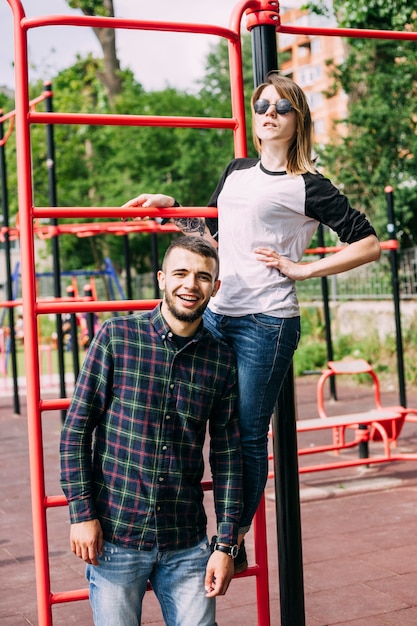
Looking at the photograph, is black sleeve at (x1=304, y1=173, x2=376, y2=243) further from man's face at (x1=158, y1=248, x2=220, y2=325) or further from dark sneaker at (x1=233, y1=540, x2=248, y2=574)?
dark sneaker at (x1=233, y1=540, x2=248, y2=574)

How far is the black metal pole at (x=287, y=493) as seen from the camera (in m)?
2.98

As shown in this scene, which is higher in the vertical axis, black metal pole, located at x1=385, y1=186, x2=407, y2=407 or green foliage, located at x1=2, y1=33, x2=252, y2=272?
green foliage, located at x1=2, y1=33, x2=252, y2=272

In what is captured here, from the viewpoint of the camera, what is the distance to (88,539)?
2.30 meters

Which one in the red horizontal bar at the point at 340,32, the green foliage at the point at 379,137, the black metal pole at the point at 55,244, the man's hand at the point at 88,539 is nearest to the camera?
the man's hand at the point at 88,539

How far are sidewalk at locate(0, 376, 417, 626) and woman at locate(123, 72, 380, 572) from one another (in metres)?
1.22

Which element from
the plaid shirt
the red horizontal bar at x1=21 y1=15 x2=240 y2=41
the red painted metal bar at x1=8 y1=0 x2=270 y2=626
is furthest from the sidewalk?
the red horizontal bar at x1=21 y1=15 x2=240 y2=41

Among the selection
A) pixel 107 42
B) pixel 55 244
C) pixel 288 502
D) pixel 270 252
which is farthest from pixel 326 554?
pixel 107 42

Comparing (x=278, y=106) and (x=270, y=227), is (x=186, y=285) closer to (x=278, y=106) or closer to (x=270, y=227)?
(x=270, y=227)

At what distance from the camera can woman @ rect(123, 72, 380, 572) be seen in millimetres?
2629

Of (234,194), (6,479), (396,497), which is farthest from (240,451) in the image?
(6,479)

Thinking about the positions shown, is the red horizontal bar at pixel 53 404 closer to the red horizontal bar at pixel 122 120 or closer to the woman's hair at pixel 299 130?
the red horizontal bar at pixel 122 120

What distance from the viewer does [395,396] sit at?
34.3ft

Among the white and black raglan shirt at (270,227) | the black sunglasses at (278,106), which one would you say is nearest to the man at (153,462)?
the white and black raglan shirt at (270,227)

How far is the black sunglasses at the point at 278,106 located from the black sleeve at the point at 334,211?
0.69 feet
